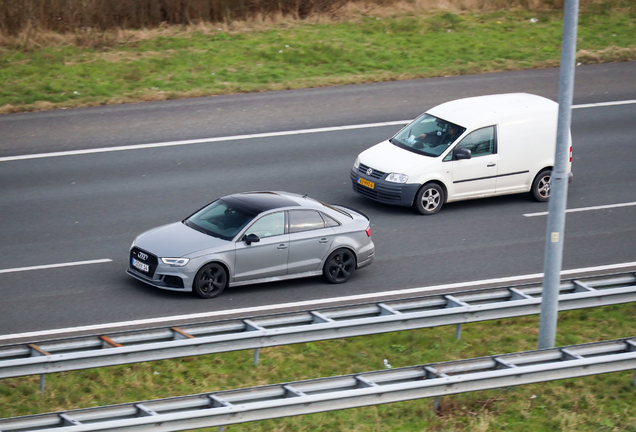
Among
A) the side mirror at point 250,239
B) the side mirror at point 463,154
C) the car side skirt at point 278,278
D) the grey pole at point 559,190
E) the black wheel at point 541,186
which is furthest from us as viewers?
the black wheel at point 541,186

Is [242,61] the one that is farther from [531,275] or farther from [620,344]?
[620,344]

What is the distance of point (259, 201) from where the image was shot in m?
13.8

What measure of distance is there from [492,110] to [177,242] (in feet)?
23.6

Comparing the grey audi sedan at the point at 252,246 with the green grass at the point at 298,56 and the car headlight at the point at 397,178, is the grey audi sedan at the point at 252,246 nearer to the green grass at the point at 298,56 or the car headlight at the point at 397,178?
the car headlight at the point at 397,178

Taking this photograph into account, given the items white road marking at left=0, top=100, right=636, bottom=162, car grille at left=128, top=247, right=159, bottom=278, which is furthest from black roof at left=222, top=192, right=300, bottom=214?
white road marking at left=0, top=100, right=636, bottom=162

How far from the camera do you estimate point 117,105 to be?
22047 millimetres

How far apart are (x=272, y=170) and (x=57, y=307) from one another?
270 inches

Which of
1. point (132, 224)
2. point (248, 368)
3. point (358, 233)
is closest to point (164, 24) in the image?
point (132, 224)

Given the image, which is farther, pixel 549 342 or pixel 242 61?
pixel 242 61

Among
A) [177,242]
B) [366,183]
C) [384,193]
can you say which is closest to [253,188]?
[366,183]

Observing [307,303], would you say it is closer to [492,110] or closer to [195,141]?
[492,110]

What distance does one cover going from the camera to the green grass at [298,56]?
75.6ft

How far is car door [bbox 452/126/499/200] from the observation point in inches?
659

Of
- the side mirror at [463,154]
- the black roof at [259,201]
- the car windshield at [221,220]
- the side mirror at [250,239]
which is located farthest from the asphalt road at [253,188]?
the black roof at [259,201]
